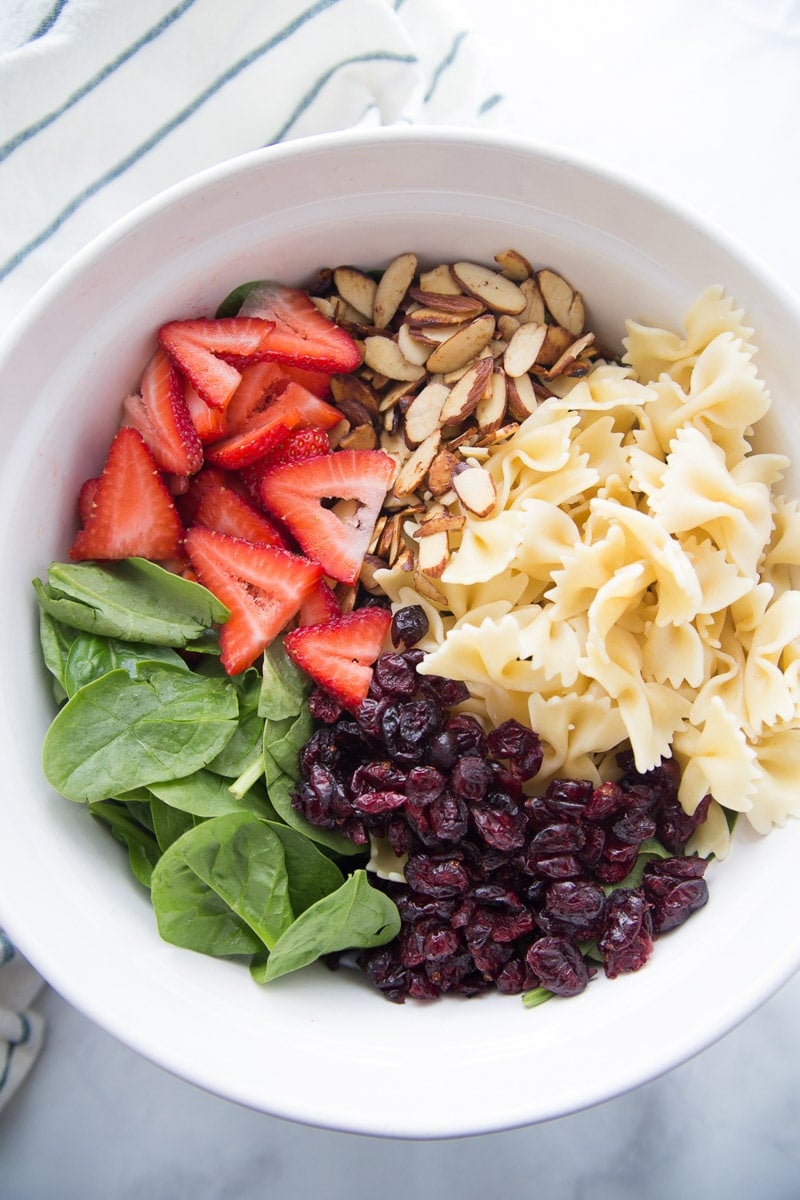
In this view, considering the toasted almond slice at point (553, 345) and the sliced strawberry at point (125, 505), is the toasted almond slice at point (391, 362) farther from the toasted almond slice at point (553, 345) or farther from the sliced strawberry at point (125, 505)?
the sliced strawberry at point (125, 505)

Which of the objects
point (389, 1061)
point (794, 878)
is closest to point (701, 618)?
point (794, 878)

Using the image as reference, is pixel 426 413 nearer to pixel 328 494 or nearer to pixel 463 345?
pixel 463 345

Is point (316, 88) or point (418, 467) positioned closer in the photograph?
point (418, 467)

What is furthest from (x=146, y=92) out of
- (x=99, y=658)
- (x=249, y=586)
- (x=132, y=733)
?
(x=132, y=733)

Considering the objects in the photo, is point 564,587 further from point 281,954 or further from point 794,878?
point 281,954

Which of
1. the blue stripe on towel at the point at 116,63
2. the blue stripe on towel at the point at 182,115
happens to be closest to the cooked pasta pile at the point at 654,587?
the blue stripe on towel at the point at 182,115

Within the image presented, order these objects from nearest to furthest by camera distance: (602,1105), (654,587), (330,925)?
(330,925)
(654,587)
(602,1105)
